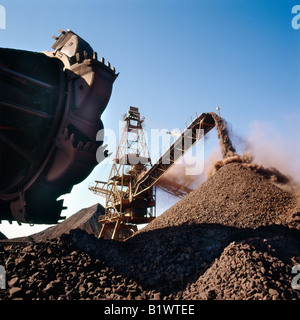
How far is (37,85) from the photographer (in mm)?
5535

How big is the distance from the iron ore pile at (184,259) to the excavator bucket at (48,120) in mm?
1557

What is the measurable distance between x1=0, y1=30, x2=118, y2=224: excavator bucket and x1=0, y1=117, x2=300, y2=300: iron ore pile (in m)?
1.56

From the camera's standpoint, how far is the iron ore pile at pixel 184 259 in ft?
14.2

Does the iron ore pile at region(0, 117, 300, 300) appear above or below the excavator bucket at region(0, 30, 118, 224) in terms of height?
below

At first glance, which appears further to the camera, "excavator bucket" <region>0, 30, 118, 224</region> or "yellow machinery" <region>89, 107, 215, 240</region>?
"yellow machinery" <region>89, 107, 215, 240</region>

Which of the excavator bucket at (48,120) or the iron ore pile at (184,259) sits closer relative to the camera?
the iron ore pile at (184,259)

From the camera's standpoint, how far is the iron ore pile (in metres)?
4.33

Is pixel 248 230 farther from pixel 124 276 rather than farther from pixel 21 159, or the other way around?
pixel 21 159

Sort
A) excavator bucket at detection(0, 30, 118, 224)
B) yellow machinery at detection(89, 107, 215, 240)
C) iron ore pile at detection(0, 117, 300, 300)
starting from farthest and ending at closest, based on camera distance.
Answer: yellow machinery at detection(89, 107, 215, 240) → excavator bucket at detection(0, 30, 118, 224) → iron ore pile at detection(0, 117, 300, 300)

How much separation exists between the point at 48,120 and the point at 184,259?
5.08m

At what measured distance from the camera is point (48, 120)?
5695 mm
